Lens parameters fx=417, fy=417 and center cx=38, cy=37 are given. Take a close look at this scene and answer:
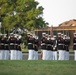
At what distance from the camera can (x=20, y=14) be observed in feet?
175

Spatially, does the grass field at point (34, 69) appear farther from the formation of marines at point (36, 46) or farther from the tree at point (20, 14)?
the tree at point (20, 14)

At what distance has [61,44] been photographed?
24.1 meters

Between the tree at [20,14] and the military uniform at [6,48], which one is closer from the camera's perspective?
the military uniform at [6,48]

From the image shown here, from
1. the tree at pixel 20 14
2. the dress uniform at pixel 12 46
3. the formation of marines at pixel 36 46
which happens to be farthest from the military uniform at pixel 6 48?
the tree at pixel 20 14

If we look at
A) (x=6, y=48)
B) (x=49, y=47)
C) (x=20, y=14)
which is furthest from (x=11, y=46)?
(x=20, y=14)

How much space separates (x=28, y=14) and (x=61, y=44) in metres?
28.8

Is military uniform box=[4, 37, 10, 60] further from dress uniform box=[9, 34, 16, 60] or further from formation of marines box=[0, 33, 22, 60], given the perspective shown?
dress uniform box=[9, 34, 16, 60]

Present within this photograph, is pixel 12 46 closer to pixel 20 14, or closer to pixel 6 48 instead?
pixel 6 48

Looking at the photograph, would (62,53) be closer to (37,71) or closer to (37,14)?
(37,71)

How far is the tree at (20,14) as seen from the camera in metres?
52.1

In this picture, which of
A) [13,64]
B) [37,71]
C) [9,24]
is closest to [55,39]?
[13,64]

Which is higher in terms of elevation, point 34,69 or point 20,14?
point 20,14

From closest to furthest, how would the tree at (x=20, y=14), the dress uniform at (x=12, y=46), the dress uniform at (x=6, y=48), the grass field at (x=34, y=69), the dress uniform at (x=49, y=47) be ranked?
the grass field at (x=34, y=69), the dress uniform at (x=49, y=47), the dress uniform at (x=12, y=46), the dress uniform at (x=6, y=48), the tree at (x=20, y=14)

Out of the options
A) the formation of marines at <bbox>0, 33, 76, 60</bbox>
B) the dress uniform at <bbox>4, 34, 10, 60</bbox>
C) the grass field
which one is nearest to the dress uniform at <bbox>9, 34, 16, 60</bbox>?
the formation of marines at <bbox>0, 33, 76, 60</bbox>
